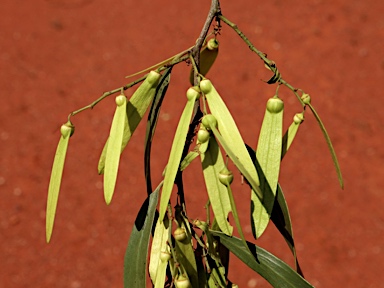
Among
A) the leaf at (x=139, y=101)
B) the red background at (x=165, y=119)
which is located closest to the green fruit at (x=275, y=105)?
the leaf at (x=139, y=101)

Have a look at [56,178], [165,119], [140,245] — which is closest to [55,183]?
[56,178]

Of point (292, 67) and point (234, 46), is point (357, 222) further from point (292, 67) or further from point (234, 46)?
point (234, 46)

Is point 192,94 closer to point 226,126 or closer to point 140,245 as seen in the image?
point 226,126

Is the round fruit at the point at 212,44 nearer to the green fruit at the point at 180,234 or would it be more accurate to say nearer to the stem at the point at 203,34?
the stem at the point at 203,34

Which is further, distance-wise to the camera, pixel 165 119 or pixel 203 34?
pixel 165 119

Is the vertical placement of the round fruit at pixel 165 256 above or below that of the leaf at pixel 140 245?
below

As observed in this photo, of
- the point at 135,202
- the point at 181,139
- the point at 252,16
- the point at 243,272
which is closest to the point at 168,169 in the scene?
the point at 181,139
